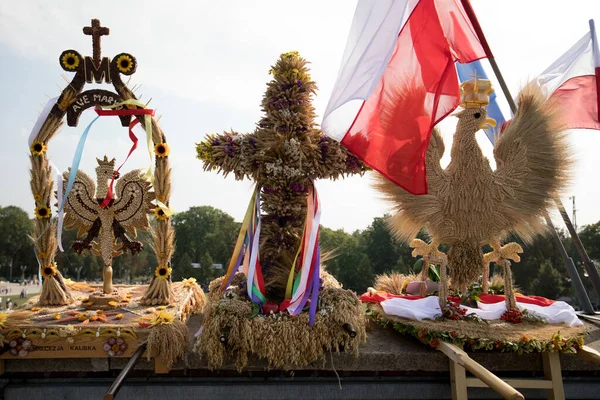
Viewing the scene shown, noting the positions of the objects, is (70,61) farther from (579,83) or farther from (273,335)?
(579,83)

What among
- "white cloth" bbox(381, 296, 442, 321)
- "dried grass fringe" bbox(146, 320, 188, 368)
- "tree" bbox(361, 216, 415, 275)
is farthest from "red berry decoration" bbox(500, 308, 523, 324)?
"tree" bbox(361, 216, 415, 275)

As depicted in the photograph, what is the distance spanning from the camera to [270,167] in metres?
4.63

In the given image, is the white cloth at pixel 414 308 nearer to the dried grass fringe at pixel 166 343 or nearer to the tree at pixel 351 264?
the dried grass fringe at pixel 166 343

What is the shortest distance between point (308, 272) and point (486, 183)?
6.91 feet

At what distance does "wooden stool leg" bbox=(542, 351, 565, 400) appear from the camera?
4027 millimetres

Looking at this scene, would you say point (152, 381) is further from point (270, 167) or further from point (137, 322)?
point (270, 167)

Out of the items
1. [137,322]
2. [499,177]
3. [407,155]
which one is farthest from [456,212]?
[137,322]

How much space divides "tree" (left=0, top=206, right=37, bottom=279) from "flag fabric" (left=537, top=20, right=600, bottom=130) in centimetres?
3566

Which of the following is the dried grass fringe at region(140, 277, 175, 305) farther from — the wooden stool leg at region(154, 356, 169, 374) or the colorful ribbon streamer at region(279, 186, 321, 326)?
the colorful ribbon streamer at region(279, 186, 321, 326)

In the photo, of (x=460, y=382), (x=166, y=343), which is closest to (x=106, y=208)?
(x=166, y=343)

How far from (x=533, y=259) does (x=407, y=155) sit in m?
19.8

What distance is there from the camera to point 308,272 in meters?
4.29

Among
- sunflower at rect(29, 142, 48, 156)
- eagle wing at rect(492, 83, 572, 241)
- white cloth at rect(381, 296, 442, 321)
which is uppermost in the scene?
sunflower at rect(29, 142, 48, 156)

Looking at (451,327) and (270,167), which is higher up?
(270,167)
